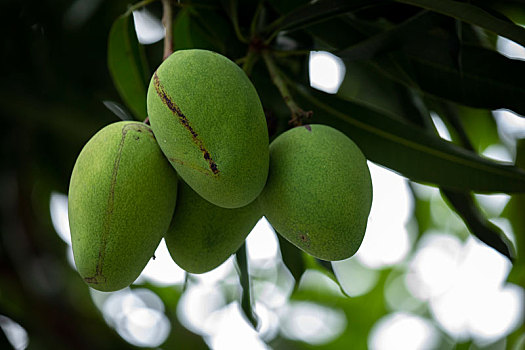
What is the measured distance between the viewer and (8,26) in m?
1.80

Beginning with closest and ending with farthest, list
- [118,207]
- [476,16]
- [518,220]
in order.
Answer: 1. [118,207]
2. [476,16]
3. [518,220]

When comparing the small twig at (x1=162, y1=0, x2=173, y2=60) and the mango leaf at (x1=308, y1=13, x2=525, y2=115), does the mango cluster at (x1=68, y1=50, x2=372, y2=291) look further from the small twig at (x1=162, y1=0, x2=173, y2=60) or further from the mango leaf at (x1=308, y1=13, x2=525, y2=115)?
the mango leaf at (x1=308, y1=13, x2=525, y2=115)

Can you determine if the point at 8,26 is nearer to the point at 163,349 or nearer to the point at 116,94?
the point at 116,94

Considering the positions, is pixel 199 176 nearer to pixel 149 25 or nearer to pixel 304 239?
pixel 304 239

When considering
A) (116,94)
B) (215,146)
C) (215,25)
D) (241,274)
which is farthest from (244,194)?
(116,94)

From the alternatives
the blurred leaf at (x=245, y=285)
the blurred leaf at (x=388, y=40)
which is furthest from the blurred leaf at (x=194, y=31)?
the blurred leaf at (x=245, y=285)

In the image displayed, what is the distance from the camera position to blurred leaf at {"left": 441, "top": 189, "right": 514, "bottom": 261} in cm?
127

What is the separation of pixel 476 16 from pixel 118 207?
2.26ft

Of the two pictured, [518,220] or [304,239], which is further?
[518,220]

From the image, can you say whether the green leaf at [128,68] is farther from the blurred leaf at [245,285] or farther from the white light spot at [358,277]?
the white light spot at [358,277]

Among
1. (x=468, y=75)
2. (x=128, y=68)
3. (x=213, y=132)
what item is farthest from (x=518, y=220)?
(x=213, y=132)

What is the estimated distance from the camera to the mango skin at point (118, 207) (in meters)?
0.85

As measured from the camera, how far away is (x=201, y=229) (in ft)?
3.16

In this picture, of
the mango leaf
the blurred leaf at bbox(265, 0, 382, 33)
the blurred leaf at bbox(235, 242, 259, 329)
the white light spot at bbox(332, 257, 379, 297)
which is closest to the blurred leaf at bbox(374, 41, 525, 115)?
the mango leaf
